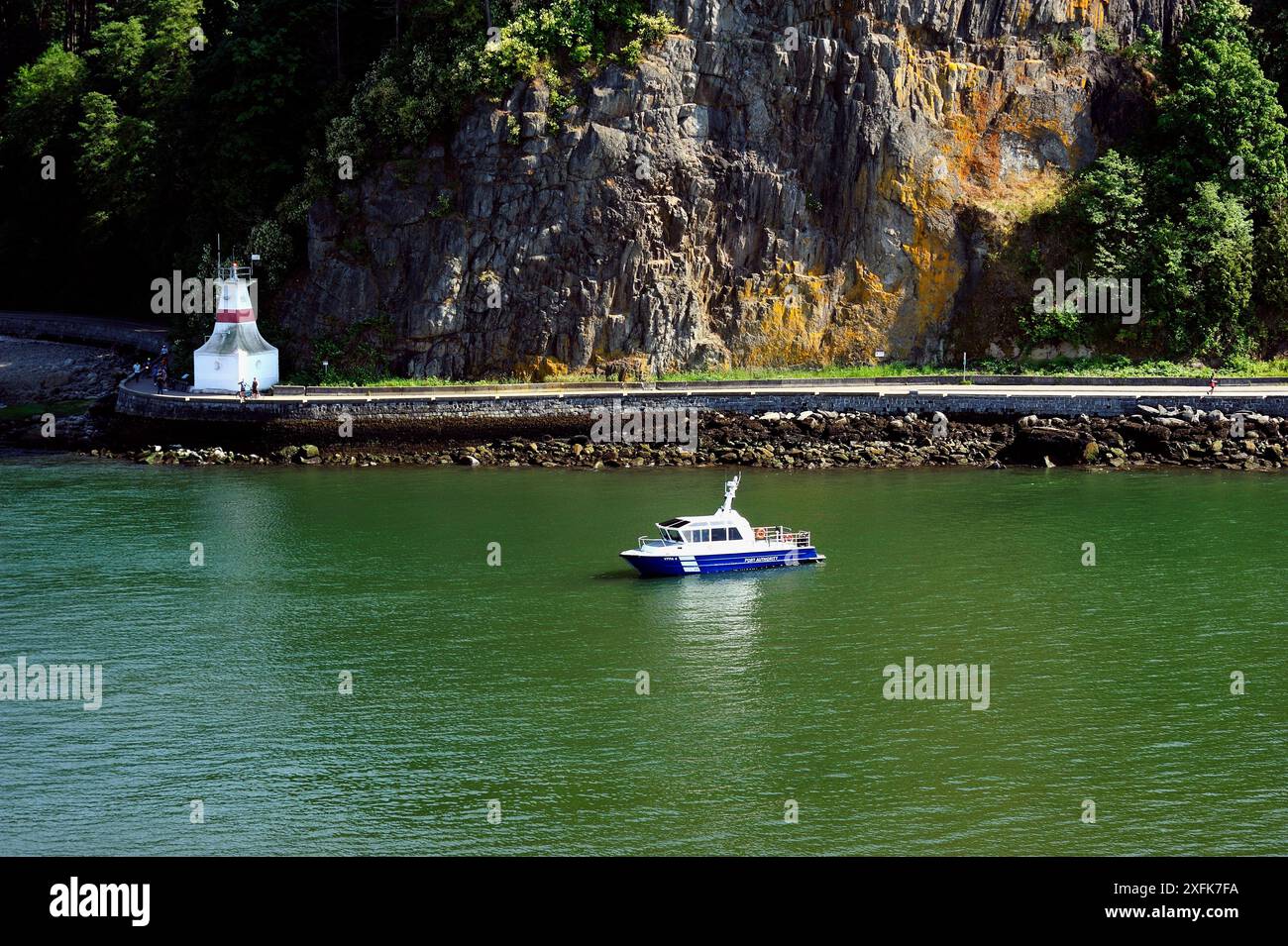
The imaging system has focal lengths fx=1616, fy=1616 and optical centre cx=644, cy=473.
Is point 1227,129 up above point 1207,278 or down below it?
above

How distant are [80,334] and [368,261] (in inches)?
816

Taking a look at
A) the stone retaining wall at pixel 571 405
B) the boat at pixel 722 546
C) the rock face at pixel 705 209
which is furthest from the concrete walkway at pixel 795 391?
the boat at pixel 722 546

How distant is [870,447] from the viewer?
59.2 metres

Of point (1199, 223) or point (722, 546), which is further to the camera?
point (1199, 223)

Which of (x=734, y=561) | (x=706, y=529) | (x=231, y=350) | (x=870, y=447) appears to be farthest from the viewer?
(x=231, y=350)

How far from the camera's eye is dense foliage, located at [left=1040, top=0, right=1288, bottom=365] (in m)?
64.6

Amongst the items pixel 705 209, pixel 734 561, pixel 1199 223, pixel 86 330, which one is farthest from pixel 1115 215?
pixel 86 330

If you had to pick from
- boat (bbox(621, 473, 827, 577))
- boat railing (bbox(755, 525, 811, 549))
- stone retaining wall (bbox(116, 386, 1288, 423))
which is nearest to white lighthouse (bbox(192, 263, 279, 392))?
stone retaining wall (bbox(116, 386, 1288, 423))

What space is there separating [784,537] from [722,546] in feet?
5.97

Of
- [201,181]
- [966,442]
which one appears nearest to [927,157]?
[966,442]

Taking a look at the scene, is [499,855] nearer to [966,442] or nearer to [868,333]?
[966,442]

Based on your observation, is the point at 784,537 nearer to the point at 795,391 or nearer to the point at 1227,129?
the point at 795,391

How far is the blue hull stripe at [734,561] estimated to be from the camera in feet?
142

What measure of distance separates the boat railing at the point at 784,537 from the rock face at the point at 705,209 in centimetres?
2150
